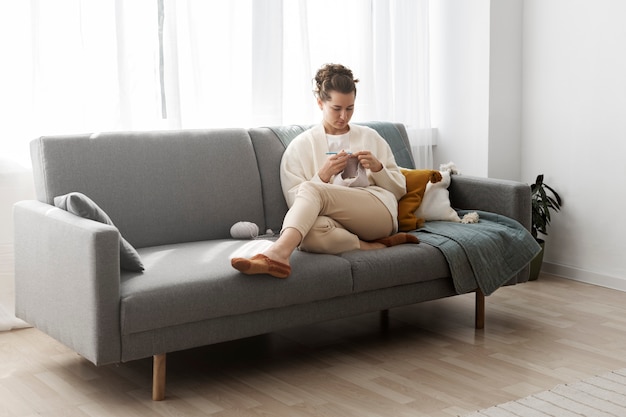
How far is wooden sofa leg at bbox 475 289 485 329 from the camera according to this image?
12.5ft

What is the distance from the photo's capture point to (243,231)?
3662 millimetres

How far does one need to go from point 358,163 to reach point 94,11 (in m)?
1.42

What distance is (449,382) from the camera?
316 centimetres

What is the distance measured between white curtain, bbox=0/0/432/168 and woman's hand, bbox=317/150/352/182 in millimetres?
926

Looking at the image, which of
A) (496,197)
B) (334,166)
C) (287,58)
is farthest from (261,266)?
(287,58)

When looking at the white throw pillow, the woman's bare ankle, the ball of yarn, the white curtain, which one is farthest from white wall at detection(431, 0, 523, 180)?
the woman's bare ankle

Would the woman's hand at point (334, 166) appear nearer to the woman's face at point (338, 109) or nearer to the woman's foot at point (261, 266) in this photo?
the woman's face at point (338, 109)

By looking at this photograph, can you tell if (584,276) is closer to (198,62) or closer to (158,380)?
(198,62)

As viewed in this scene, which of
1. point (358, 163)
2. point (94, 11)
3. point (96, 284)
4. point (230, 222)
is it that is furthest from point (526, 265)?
point (94, 11)

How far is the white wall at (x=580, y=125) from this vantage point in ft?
14.8

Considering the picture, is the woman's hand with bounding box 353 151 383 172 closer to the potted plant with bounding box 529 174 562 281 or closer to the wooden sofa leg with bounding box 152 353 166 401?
the wooden sofa leg with bounding box 152 353 166 401

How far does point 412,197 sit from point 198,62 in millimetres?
1283

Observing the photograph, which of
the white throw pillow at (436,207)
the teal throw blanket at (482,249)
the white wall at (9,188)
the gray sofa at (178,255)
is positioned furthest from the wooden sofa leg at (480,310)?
the white wall at (9,188)

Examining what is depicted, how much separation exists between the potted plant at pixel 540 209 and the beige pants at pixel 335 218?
4.59 ft
